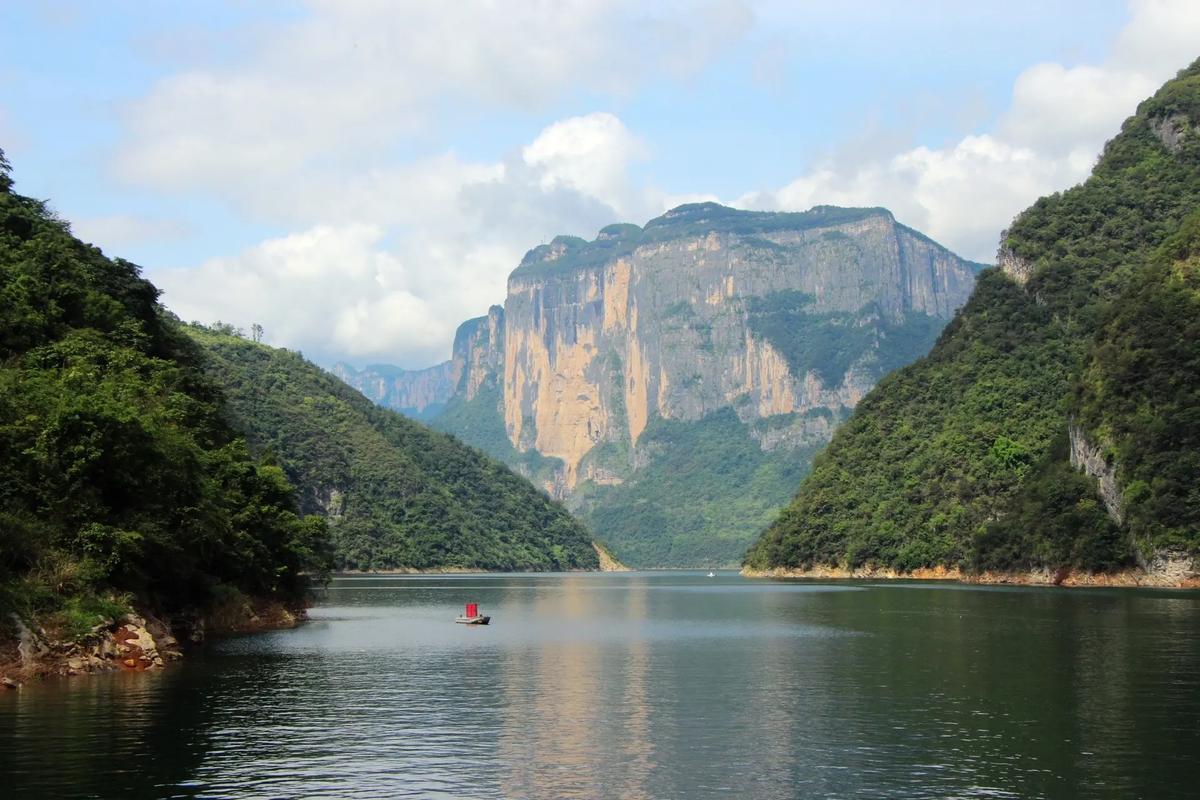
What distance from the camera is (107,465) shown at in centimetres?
5441

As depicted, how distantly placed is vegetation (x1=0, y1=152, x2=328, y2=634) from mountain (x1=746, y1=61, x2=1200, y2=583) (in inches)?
3170

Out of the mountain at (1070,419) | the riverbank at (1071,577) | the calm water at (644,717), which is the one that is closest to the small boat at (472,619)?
the calm water at (644,717)

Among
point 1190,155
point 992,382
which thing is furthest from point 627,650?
point 1190,155

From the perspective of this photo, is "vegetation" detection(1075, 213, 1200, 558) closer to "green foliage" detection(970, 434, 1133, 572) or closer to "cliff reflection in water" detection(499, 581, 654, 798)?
"green foliage" detection(970, 434, 1133, 572)

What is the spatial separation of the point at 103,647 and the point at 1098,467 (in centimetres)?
11188

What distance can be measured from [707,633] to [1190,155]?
5860 inches

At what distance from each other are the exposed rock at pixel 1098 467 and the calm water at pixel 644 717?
2310 inches

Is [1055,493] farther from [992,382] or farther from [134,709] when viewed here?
[134,709]

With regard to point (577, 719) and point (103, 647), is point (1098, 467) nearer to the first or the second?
point (577, 719)

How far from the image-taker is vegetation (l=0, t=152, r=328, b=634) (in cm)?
5059

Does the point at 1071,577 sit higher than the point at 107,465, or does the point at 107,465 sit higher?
the point at 107,465

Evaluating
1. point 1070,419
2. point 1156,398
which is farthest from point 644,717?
point 1070,419

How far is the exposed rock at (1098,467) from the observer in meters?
133

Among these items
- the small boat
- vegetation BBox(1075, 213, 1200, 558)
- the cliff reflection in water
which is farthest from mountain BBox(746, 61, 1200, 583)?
the cliff reflection in water
